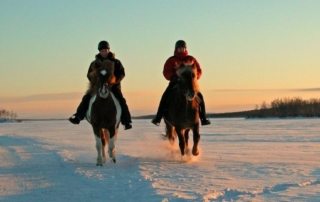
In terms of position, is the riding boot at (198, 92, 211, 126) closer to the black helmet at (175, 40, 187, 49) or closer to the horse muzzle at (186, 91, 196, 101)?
the horse muzzle at (186, 91, 196, 101)

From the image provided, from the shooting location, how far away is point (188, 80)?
33.6 feet

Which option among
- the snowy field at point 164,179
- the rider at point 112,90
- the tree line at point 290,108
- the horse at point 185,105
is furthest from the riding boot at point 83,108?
the tree line at point 290,108

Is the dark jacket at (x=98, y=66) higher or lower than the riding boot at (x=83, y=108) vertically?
higher

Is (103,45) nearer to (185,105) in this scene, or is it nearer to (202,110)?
(185,105)

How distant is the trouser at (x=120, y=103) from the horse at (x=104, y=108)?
0.55ft

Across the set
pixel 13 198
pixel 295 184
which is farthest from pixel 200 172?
pixel 13 198

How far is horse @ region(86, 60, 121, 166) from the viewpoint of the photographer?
10203 millimetres

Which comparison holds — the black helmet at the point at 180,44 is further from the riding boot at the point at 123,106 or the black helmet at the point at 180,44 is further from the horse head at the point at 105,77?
the horse head at the point at 105,77

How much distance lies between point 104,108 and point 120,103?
0.51 meters

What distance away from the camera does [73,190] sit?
23.1ft

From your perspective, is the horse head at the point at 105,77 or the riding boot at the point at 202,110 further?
the riding boot at the point at 202,110

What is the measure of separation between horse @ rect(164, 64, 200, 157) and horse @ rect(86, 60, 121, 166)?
1303 millimetres

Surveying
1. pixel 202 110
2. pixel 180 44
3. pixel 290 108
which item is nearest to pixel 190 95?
pixel 202 110

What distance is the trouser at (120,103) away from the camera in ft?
35.5
